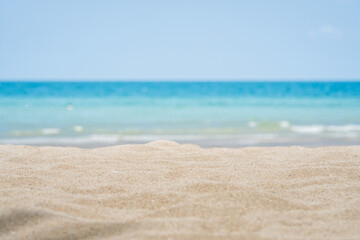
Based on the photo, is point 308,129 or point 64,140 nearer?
point 64,140

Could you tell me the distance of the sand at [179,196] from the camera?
85.0 inches

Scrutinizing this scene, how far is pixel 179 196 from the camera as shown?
2.77 meters

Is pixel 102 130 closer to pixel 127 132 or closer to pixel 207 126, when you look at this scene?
pixel 127 132

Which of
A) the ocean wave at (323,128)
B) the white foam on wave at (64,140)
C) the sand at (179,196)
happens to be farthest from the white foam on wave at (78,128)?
the sand at (179,196)

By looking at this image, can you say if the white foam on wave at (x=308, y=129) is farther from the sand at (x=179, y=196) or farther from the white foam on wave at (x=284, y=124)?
the sand at (x=179, y=196)

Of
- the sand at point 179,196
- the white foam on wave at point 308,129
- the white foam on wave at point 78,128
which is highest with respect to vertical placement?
the sand at point 179,196

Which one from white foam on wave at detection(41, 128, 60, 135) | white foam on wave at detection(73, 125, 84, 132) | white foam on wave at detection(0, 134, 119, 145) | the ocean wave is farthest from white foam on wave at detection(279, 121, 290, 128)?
white foam on wave at detection(41, 128, 60, 135)

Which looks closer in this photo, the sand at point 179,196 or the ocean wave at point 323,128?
the sand at point 179,196

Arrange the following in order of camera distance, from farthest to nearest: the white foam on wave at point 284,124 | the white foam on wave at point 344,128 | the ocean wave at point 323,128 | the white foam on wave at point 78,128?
the white foam on wave at point 284,124 < the white foam on wave at point 78,128 < the white foam on wave at point 344,128 < the ocean wave at point 323,128

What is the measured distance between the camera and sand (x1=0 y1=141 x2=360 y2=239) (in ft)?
7.09

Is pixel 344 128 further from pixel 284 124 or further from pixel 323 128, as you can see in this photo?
pixel 284 124

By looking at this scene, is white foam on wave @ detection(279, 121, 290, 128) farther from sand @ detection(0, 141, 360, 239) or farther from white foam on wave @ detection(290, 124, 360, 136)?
sand @ detection(0, 141, 360, 239)

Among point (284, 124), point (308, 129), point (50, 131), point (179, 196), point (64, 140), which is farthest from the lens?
point (284, 124)

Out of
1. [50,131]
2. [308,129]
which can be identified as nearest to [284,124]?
[308,129]
